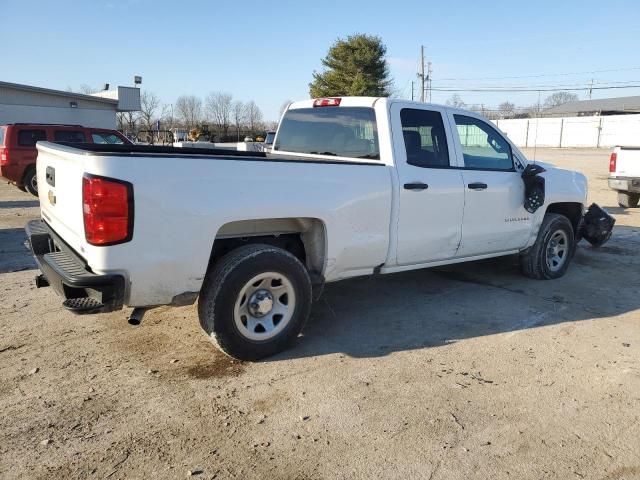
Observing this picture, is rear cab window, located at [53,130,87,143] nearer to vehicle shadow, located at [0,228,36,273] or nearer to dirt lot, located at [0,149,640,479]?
vehicle shadow, located at [0,228,36,273]

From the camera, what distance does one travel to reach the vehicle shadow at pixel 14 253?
6.68 meters

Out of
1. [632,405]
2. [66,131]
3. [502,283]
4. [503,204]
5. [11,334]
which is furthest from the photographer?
[66,131]

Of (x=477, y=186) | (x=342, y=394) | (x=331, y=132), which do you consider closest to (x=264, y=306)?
(x=342, y=394)

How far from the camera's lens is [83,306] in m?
3.42

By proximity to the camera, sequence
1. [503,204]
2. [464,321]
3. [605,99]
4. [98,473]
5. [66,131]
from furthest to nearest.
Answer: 1. [605,99]
2. [66,131]
3. [503,204]
4. [464,321]
5. [98,473]

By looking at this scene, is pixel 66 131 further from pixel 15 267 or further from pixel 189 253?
pixel 189 253

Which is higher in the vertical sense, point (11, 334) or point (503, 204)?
point (503, 204)

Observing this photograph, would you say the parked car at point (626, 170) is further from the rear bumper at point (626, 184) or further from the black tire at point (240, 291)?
→ the black tire at point (240, 291)

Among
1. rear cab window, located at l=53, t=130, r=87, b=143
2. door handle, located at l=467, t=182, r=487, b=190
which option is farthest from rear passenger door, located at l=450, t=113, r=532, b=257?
rear cab window, located at l=53, t=130, r=87, b=143

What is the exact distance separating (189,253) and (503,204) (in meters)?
3.53

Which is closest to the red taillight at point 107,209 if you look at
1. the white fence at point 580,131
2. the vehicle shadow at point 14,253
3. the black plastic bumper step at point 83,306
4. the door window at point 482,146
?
the black plastic bumper step at point 83,306

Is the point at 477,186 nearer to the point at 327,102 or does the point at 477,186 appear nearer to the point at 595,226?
the point at 327,102

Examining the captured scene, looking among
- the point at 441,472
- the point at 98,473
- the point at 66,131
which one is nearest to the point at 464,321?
the point at 441,472

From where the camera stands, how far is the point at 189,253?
3615 mm
